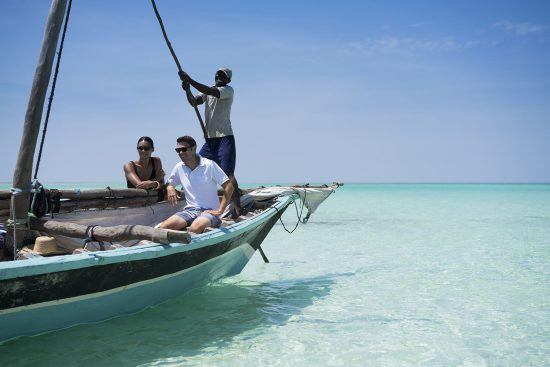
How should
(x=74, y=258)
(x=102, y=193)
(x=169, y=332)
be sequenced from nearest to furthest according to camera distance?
(x=74, y=258), (x=169, y=332), (x=102, y=193)

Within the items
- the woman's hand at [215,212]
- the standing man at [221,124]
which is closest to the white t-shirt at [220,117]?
the standing man at [221,124]

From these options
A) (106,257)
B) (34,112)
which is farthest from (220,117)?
(106,257)

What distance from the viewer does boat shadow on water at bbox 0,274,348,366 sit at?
4.29m

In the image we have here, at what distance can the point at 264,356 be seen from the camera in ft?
14.9

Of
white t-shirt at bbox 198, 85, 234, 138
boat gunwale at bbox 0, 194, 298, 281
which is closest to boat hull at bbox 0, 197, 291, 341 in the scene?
boat gunwale at bbox 0, 194, 298, 281

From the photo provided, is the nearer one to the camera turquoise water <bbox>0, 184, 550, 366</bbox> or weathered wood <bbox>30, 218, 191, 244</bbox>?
weathered wood <bbox>30, 218, 191, 244</bbox>

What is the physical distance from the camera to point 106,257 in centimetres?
378

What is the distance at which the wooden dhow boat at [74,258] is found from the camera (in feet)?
11.6

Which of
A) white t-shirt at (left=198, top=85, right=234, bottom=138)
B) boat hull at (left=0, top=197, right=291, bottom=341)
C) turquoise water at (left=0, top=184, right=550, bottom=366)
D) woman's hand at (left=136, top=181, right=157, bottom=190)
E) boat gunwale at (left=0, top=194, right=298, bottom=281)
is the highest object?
white t-shirt at (left=198, top=85, right=234, bottom=138)

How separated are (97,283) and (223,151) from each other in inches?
126

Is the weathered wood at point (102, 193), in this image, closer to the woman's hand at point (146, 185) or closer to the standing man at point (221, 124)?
the woman's hand at point (146, 185)

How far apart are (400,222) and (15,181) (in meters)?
17.8

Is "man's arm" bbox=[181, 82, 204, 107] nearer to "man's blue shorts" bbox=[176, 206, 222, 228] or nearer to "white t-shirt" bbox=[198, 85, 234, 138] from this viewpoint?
"white t-shirt" bbox=[198, 85, 234, 138]

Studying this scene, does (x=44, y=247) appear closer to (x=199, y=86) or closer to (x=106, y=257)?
(x=106, y=257)
